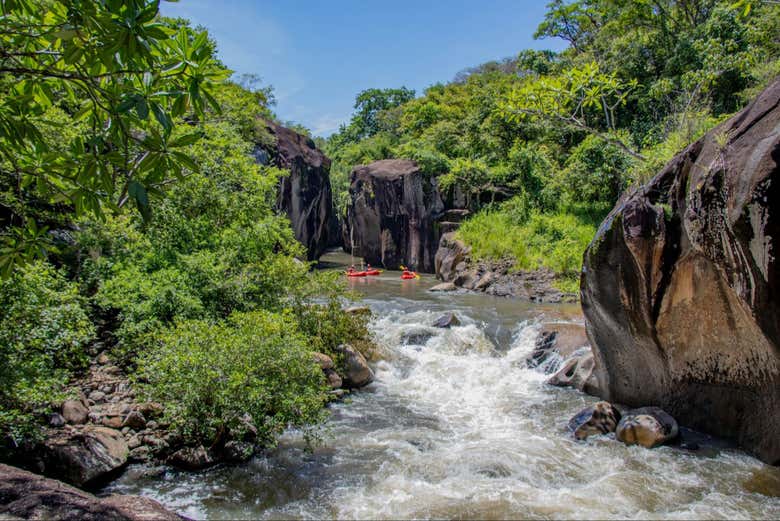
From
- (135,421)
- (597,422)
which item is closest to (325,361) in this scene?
(135,421)

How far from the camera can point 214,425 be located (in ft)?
19.5

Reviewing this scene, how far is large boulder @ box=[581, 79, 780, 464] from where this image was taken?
453cm

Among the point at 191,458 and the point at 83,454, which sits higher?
the point at 83,454

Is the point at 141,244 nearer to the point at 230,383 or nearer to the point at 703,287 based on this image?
the point at 230,383

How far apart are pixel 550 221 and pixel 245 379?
59.4ft

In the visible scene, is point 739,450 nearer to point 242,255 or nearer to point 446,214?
point 242,255

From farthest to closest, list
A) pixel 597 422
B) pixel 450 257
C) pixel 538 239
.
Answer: pixel 450 257
pixel 538 239
pixel 597 422

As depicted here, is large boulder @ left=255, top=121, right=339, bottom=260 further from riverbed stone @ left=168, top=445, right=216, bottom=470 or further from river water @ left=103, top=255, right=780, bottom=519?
riverbed stone @ left=168, top=445, right=216, bottom=470

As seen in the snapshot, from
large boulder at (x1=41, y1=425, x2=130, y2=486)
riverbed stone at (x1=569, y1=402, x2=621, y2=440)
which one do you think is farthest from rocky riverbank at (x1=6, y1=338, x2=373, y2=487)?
riverbed stone at (x1=569, y1=402, x2=621, y2=440)

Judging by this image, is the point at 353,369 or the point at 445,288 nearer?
the point at 353,369

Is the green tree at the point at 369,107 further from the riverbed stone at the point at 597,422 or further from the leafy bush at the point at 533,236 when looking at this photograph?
the riverbed stone at the point at 597,422

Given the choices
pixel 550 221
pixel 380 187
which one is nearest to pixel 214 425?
pixel 550 221

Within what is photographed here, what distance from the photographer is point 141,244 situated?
352 inches

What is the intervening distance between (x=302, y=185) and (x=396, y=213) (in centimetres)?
568
